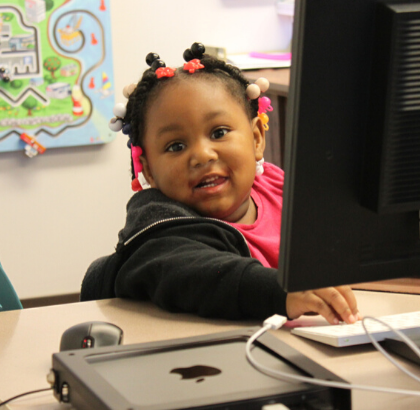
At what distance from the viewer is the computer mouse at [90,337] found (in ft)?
2.58

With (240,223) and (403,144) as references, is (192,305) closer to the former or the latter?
(240,223)

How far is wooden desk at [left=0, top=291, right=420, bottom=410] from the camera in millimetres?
753

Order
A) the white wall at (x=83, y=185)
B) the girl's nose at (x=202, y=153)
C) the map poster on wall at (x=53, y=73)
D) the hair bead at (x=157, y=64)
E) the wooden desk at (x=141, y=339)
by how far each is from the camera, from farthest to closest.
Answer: the white wall at (x=83, y=185)
the map poster on wall at (x=53, y=73)
the hair bead at (x=157, y=64)
the girl's nose at (x=202, y=153)
the wooden desk at (x=141, y=339)

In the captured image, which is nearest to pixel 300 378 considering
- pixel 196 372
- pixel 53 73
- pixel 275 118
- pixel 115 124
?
pixel 196 372

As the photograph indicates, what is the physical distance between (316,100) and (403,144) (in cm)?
10

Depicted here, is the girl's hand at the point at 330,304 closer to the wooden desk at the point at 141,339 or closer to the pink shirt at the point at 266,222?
the wooden desk at the point at 141,339

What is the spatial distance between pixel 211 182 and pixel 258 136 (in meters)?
0.23

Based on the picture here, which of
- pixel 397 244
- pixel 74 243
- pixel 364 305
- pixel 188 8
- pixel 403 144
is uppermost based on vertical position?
pixel 188 8

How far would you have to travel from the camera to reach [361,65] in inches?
26.7

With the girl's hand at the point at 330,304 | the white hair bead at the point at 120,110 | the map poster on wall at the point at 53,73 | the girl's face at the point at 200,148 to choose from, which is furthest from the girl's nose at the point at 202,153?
the map poster on wall at the point at 53,73

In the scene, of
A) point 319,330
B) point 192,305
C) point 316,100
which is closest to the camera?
point 316,100

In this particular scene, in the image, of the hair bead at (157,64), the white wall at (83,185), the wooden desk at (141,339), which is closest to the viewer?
the wooden desk at (141,339)

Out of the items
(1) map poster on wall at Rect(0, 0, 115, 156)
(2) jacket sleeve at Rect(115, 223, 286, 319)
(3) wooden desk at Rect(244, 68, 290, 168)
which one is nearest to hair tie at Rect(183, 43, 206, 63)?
(2) jacket sleeve at Rect(115, 223, 286, 319)

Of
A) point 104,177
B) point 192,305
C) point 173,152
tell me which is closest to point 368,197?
point 192,305
